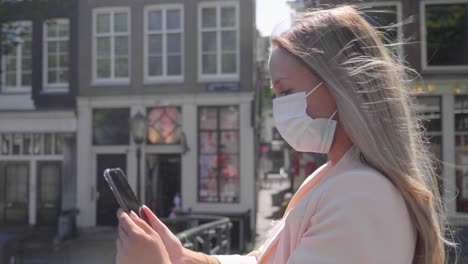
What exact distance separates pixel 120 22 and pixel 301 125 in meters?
4.54

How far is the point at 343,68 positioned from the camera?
1.59 feet

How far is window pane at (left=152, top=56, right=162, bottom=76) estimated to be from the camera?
504cm

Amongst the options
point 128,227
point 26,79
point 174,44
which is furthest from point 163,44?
point 128,227

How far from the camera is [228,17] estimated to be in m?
5.09

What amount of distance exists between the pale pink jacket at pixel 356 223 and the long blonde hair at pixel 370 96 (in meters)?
0.02

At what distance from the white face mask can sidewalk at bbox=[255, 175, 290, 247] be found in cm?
373

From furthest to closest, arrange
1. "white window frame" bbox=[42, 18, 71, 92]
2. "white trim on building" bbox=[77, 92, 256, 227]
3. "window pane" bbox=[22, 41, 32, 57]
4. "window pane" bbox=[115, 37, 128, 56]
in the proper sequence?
"white trim on building" bbox=[77, 92, 256, 227] → "window pane" bbox=[115, 37, 128, 56] → "white window frame" bbox=[42, 18, 71, 92] → "window pane" bbox=[22, 41, 32, 57]

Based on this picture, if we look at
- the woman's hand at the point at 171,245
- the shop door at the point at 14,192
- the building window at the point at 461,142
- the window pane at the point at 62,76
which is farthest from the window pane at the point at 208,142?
the woman's hand at the point at 171,245

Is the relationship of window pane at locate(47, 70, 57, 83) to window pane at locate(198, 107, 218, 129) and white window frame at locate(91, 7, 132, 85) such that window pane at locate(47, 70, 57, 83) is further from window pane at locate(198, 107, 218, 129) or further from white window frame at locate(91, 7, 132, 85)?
window pane at locate(198, 107, 218, 129)

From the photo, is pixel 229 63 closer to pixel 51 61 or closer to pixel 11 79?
pixel 51 61

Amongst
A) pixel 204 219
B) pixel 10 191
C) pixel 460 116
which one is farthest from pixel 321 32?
pixel 460 116

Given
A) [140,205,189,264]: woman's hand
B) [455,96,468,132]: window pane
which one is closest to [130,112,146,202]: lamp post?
[455,96,468,132]: window pane

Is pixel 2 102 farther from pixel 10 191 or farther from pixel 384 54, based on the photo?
pixel 384 54

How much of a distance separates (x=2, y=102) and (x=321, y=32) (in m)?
4.89
